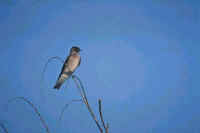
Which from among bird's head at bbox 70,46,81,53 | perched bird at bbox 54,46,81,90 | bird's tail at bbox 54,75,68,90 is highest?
bird's head at bbox 70,46,81,53

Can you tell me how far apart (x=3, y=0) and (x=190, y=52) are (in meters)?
1.57

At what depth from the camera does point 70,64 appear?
1.55 metres

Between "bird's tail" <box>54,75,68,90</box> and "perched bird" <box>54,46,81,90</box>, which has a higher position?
"perched bird" <box>54,46,81,90</box>

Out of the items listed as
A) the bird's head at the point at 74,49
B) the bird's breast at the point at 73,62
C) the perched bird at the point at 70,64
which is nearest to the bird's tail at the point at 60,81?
the perched bird at the point at 70,64

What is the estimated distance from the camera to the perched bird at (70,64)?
4.91 feet

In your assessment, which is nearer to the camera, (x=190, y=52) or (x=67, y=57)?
(x=67, y=57)

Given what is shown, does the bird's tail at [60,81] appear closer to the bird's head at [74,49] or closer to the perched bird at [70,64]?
the perched bird at [70,64]

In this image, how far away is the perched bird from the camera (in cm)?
150

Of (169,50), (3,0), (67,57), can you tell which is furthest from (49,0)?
(169,50)

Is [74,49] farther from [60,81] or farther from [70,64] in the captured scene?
[60,81]

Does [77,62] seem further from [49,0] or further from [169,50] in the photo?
[169,50]

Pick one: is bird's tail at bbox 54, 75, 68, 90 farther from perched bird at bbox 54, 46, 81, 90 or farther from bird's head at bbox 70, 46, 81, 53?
bird's head at bbox 70, 46, 81, 53

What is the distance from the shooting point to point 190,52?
65.2 inches

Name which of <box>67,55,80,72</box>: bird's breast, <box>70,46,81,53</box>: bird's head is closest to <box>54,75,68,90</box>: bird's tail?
<box>67,55,80,72</box>: bird's breast
